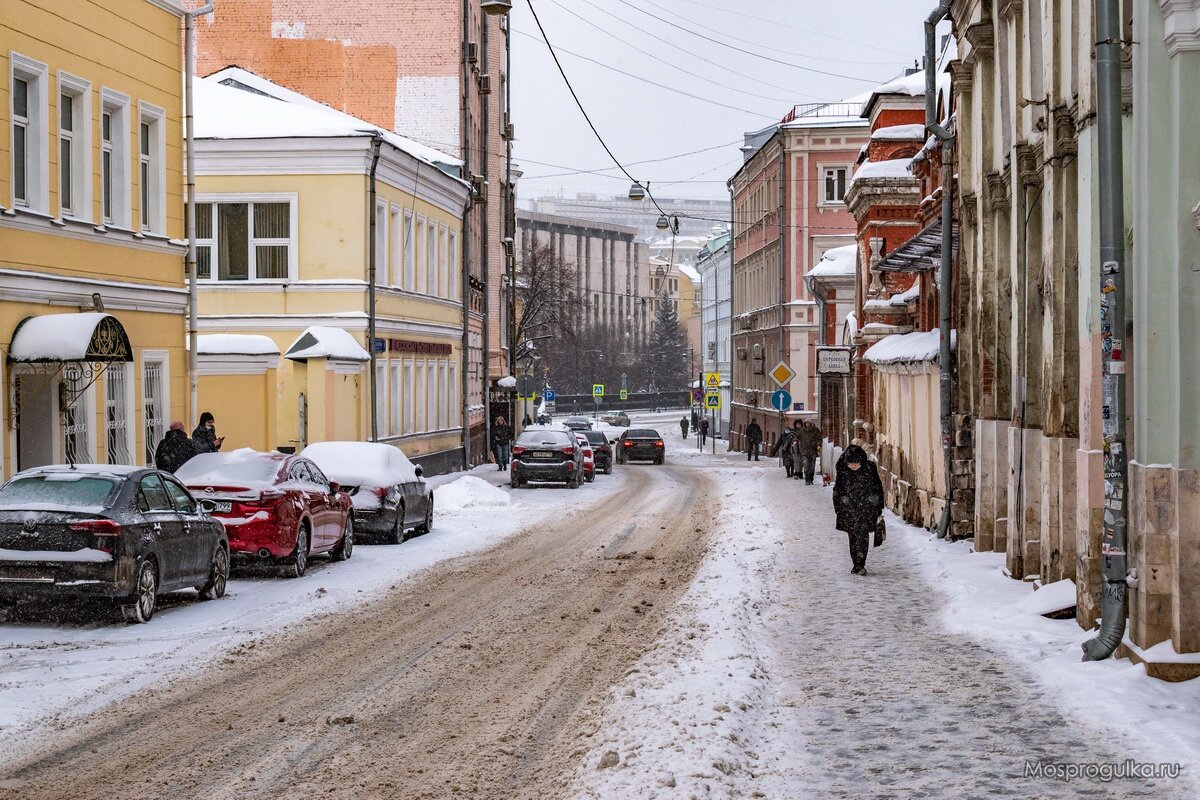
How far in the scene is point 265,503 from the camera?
18.2 metres

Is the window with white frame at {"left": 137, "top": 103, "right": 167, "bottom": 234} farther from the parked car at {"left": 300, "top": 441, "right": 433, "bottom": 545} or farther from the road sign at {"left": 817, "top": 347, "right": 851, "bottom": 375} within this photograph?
the road sign at {"left": 817, "top": 347, "right": 851, "bottom": 375}

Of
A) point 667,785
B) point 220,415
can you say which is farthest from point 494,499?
point 667,785

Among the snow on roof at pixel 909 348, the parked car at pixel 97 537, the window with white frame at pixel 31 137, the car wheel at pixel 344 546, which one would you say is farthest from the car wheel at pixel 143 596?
the snow on roof at pixel 909 348

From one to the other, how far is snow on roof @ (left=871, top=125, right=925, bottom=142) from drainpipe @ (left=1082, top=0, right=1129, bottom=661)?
2285cm

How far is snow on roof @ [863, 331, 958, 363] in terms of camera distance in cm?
2486

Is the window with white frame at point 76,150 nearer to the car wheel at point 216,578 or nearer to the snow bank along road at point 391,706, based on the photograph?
the car wheel at point 216,578

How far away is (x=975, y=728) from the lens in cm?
964

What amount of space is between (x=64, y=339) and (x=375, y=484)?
5.40 meters

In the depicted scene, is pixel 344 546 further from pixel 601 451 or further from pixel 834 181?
pixel 834 181

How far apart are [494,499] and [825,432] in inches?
839

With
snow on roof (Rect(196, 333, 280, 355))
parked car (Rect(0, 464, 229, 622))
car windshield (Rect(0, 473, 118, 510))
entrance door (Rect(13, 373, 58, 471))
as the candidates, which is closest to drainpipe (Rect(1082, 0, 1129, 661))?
parked car (Rect(0, 464, 229, 622))

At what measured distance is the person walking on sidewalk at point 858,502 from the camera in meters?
19.1

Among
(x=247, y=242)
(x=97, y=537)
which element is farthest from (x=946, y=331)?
(x=247, y=242)

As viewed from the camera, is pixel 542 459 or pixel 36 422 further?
pixel 542 459
